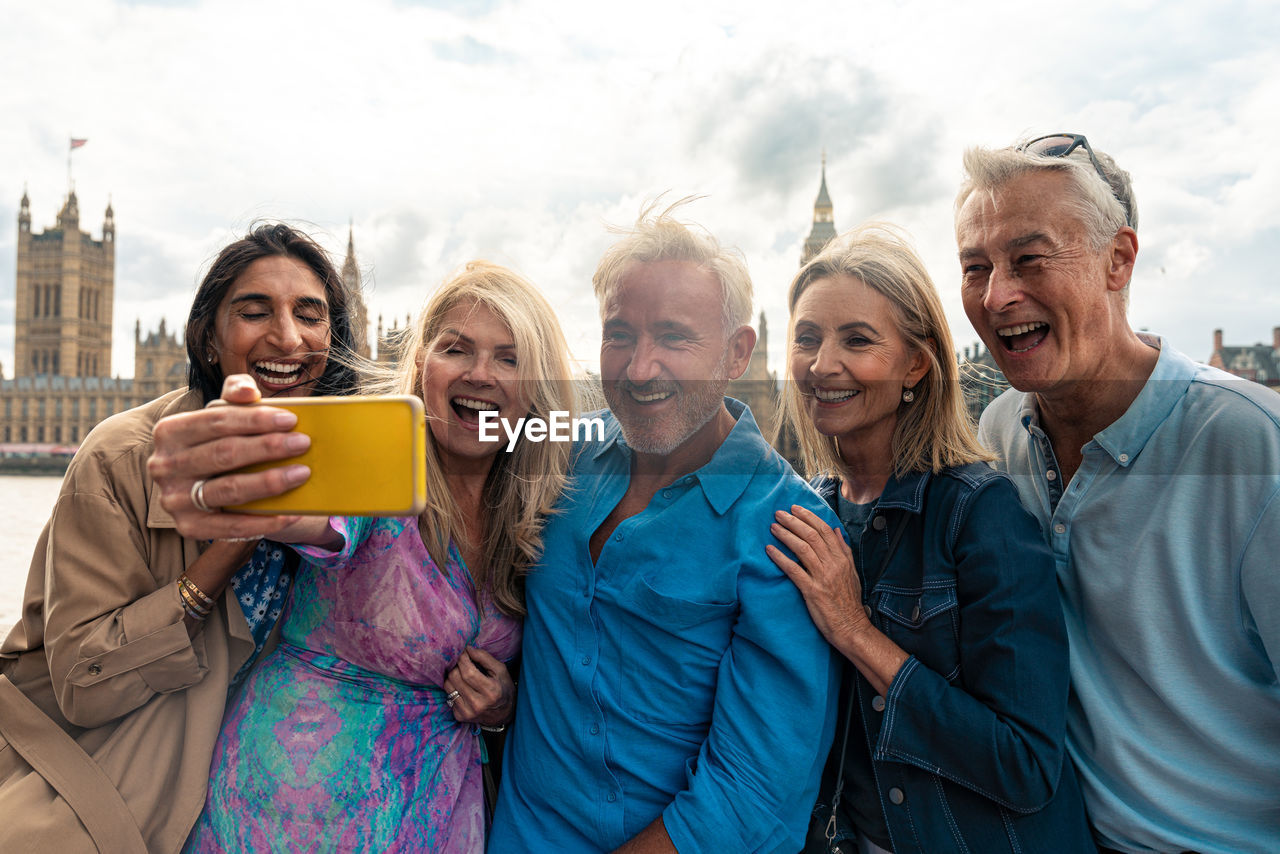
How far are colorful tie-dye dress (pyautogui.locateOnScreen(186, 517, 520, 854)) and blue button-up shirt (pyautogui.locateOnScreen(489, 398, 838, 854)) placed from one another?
0.22 metres

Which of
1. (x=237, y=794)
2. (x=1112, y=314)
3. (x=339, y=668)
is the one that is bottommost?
(x=237, y=794)

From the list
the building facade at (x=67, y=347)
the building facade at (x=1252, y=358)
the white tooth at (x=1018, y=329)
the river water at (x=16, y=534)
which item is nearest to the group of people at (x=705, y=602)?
the white tooth at (x=1018, y=329)

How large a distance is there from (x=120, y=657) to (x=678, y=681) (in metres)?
1.11

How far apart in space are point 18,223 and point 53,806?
84.4m

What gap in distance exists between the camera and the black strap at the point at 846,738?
67.7 inches

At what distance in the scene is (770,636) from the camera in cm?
158

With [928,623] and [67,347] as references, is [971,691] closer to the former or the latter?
[928,623]

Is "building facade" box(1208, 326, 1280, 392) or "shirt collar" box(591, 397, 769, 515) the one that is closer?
"shirt collar" box(591, 397, 769, 515)

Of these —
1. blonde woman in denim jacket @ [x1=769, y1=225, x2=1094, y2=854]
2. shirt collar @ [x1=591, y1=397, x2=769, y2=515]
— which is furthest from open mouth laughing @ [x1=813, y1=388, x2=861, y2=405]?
shirt collar @ [x1=591, y1=397, x2=769, y2=515]

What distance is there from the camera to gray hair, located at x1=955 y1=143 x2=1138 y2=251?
1695 mm

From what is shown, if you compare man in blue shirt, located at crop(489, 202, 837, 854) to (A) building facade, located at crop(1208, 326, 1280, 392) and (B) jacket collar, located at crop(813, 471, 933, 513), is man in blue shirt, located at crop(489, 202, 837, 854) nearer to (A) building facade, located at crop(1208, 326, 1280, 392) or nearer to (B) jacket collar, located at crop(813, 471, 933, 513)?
(B) jacket collar, located at crop(813, 471, 933, 513)

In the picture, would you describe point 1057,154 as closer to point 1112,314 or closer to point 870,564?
point 1112,314

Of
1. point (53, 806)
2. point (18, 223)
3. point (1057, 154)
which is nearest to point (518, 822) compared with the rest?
point (53, 806)

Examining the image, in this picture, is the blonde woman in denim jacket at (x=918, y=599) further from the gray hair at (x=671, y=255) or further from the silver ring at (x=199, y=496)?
the silver ring at (x=199, y=496)
